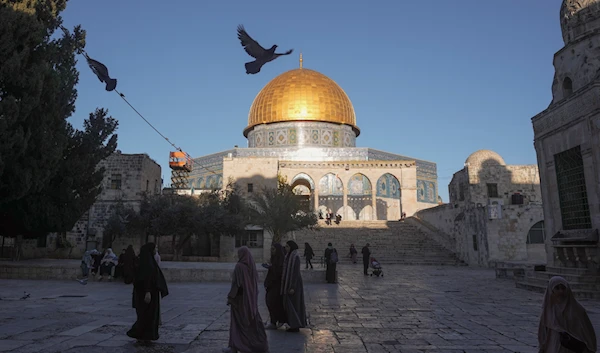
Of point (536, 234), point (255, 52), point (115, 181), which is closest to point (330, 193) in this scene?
point (115, 181)

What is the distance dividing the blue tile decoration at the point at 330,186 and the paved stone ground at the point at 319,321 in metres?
26.4

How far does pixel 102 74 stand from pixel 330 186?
86.1ft

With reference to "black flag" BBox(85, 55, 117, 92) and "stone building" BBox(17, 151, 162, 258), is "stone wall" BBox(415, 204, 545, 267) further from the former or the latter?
"stone building" BBox(17, 151, 162, 258)

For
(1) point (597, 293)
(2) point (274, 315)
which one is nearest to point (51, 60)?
(2) point (274, 315)

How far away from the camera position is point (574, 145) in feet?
29.0

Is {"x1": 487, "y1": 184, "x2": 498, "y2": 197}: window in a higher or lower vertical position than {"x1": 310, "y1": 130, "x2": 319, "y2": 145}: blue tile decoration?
lower

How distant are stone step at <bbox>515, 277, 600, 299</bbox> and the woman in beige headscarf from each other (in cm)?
590

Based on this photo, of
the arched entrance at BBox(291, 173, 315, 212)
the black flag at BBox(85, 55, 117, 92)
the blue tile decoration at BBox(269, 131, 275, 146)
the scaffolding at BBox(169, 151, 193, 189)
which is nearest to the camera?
the black flag at BBox(85, 55, 117, 92)

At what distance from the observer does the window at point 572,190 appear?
8.77 metres

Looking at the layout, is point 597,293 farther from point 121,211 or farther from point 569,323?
point 121,211

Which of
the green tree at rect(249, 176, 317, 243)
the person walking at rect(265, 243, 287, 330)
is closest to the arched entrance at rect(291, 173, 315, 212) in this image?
the green tree at rect(249, 176, 317, 243)

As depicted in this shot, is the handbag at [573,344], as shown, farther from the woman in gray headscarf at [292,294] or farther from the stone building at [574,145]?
the stone building at [574,145]

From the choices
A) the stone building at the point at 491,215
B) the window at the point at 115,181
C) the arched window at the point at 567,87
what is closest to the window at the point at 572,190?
the arched window at the point at 567,87

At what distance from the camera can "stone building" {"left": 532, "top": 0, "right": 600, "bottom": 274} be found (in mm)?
8312
